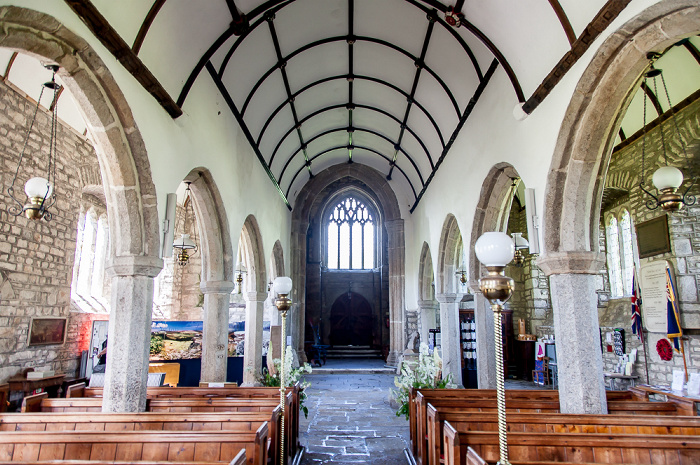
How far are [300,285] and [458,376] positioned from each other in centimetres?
621

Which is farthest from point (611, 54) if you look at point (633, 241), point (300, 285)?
point (300, 285)

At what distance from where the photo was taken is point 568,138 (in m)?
4.32

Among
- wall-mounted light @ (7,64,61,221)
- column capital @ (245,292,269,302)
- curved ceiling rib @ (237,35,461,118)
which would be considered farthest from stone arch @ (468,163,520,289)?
wall-mounted light @ (7,64,61,221)

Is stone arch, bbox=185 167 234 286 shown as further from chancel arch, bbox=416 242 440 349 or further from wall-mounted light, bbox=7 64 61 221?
chancel arch, bbox=416 242 440 349

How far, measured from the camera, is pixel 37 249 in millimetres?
6715

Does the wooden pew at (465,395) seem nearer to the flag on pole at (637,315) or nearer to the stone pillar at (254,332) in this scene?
the flag on pole at (637,315)

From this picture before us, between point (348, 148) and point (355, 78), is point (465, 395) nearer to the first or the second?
point (355, 78)

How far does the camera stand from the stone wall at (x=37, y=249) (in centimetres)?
616

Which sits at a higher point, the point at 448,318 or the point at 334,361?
the point at 448,318

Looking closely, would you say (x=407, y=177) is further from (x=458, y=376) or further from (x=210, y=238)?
(x=210, y=238)

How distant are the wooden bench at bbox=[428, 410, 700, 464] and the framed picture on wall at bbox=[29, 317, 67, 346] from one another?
5830 mm

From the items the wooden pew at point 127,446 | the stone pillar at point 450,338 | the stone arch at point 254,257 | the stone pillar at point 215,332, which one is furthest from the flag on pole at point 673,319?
the stone arch at point 254,257

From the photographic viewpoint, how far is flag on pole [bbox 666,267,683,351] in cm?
588

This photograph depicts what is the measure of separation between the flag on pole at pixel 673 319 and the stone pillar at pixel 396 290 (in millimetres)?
7813
